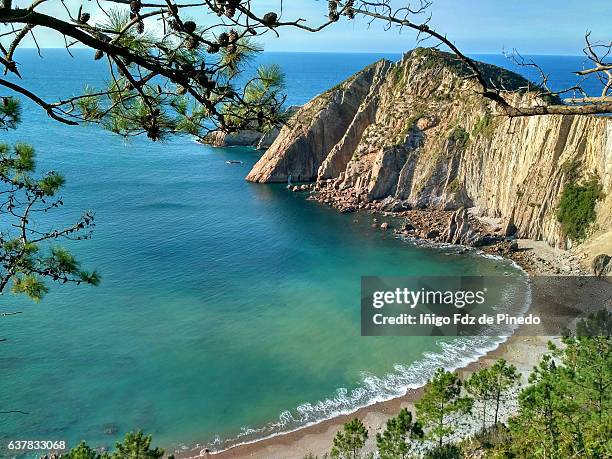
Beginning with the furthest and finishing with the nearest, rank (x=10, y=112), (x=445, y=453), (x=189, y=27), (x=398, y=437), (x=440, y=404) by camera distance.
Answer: (x=440, y=404), (x=445, y=453), (x=398, y=437), (x=10, y=112), (x=189, y=27)

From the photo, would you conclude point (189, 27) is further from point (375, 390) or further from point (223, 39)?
point (375, 390)

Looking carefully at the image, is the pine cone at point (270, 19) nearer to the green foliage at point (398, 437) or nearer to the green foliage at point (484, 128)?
the green foliage at point (398, 437)

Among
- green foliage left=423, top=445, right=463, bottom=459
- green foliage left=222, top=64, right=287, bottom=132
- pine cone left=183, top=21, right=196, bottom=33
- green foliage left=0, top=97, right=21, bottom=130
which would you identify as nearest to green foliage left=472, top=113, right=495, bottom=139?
green foliage left=423, top=445, right=463, bottom=459

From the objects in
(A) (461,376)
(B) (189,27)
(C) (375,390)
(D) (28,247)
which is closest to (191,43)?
(B) (189,27)

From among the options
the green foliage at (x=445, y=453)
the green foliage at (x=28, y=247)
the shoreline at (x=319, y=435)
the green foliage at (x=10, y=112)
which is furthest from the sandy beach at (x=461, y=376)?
the green foliage at (x=10, y=112)

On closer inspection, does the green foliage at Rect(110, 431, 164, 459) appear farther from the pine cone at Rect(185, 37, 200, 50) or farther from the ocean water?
the pine cone at Rect(185, 37, 200, 50)

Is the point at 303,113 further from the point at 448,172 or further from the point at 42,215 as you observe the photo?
the point at 42,215

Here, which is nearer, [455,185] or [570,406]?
[570,406]
